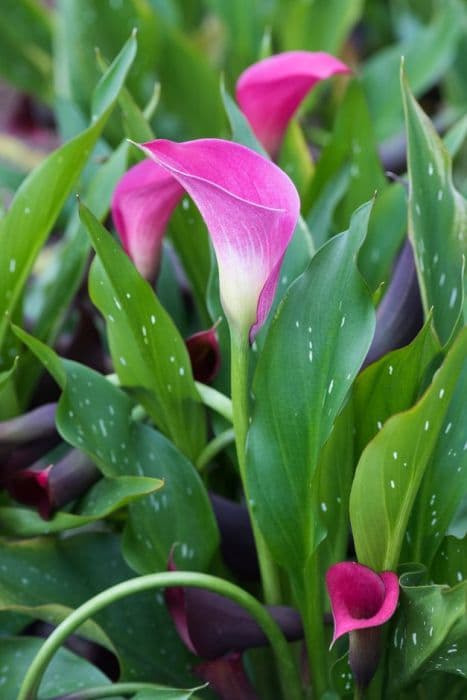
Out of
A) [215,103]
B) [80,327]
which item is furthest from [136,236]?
[215,103]

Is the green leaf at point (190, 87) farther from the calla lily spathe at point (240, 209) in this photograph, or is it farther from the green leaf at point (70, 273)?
the calla lily spathe at point (240, 209)

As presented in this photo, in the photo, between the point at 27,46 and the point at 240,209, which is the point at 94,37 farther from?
the point at 240,209

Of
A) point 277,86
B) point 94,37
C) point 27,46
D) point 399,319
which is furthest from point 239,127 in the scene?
point 27,46

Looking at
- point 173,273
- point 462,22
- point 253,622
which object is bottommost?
point 253,622

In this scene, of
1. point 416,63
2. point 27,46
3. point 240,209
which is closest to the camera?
point 240,209

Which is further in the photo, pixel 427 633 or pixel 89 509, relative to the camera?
pixel 89 509

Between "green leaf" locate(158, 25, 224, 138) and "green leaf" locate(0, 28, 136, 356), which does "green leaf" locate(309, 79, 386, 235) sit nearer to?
"green leaf" locate(0, 28, 136, 356)

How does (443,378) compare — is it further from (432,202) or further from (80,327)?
(80,327)
